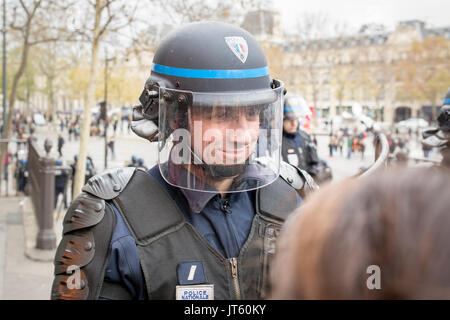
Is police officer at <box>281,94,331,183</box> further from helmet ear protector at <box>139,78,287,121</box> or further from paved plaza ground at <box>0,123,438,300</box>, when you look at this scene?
helmet ear protector at <box>139,78,287,121</box>

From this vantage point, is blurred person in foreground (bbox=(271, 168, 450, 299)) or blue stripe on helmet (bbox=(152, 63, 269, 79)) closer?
blurred person in foreground (bbox=(271, 168, 450, 299))

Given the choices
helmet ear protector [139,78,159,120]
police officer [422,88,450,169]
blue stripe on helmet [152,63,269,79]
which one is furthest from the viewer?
police officer [422,88,450,169]

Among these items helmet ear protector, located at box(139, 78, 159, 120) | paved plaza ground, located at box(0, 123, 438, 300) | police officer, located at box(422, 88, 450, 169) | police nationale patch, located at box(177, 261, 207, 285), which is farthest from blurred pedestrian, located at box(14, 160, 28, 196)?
police nationale patch, located at box(177, 261, 207, 285)

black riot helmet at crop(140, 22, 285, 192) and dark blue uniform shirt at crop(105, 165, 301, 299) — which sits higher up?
black riot helmet at crop(140, 22, 285, 192)

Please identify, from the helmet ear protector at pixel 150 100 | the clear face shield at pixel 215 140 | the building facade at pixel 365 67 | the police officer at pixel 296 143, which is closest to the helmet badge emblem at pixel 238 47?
the clear face shield at pixel 215 140

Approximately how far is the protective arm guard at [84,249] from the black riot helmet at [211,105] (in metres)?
0.25

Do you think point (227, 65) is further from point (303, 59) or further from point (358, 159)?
point (303, 59)

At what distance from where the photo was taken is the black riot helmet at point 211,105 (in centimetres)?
170

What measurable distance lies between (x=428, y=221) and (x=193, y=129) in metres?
1.16

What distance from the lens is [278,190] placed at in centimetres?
183

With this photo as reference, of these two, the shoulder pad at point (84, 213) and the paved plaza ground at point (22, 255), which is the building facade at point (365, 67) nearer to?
the paved plaza ground at point (22, 255)

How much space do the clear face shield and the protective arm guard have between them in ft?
0.82

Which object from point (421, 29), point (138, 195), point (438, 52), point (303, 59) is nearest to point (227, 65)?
point (138, 195)

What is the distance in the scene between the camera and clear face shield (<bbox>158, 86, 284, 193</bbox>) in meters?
1.70
